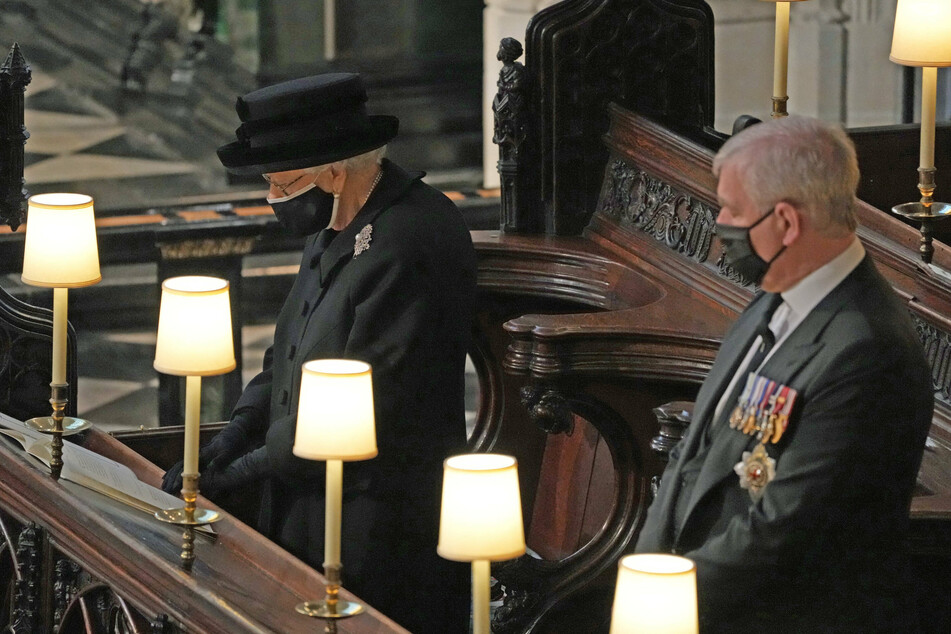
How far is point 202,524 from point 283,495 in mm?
362

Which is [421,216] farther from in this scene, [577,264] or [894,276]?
[577,264]

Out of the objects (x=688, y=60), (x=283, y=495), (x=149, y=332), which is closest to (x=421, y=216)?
(x=283, y=495)

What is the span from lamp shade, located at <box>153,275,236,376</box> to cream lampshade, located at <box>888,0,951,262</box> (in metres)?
1.50

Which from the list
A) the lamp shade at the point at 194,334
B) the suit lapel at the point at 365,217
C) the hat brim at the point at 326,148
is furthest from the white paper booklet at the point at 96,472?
the hat brim at the point at 326,148

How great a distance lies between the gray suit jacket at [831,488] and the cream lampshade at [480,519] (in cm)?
40

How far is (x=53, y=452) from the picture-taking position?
3.33 metres

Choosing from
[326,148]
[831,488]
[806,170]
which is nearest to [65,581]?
[326,148]

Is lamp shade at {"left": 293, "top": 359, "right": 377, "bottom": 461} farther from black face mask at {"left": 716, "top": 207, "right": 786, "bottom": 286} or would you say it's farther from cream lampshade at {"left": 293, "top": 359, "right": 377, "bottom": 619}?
black face mask at {"left": 716, "top": 207, "right": 786, "bottom": 286}

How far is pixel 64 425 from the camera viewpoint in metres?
3.53

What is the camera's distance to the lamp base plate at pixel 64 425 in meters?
3.50

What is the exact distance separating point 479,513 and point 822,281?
2.17 feet

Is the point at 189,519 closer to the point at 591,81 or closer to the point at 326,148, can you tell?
the point at 326,148

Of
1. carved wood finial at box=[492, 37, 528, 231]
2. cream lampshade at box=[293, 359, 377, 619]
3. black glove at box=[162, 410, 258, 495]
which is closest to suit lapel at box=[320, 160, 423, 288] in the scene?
black glove at box=[162, 410, 258, 495]

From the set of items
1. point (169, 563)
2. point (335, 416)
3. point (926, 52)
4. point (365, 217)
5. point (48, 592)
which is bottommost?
point (48, 592)
